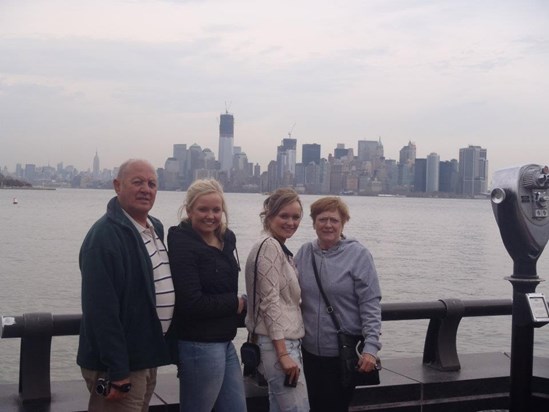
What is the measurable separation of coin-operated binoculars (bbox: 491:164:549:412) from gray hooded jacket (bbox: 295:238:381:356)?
1.17m

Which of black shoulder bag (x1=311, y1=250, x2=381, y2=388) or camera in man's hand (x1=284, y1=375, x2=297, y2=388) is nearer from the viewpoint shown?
camera in man's hand (x1=284, y1=375, x2=297, y2=388)

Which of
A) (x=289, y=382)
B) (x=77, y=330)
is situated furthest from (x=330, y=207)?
(x=77, y=330)

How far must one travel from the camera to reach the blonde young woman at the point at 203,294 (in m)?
3.68

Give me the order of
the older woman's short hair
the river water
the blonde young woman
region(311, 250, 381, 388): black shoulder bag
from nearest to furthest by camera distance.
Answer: the blonde young woman, region(311, 250, 381, 388): black shoulder bag, the older woman's short hair, the river water

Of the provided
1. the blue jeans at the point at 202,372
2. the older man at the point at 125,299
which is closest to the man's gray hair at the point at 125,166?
the older man at the point at 125,299

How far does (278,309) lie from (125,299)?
80 centimetres

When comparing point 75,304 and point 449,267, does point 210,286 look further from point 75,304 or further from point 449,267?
point 449,267

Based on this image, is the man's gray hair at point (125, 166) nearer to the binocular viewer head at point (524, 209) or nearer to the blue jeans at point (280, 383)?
the blue jeans at point (280, 383)

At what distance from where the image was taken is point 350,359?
4.00 metres

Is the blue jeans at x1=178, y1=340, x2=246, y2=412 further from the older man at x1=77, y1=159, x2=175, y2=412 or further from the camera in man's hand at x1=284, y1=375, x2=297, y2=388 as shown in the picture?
the camera in man's hand at x1=284, y1=375, x2=297, y2=388

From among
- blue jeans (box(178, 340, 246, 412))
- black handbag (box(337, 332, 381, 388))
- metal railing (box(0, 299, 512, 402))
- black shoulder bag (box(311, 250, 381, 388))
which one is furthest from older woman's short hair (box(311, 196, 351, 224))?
metal railing (box(0, 299, 512, 402))

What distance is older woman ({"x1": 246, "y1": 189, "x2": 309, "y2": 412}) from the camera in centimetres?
384

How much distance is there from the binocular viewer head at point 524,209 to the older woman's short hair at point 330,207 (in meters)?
1.11

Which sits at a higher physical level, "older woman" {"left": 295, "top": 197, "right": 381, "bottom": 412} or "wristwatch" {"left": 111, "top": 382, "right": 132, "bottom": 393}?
"older woman" {"left": 295, "top": 197, "right": 381, "bottom": 412}
